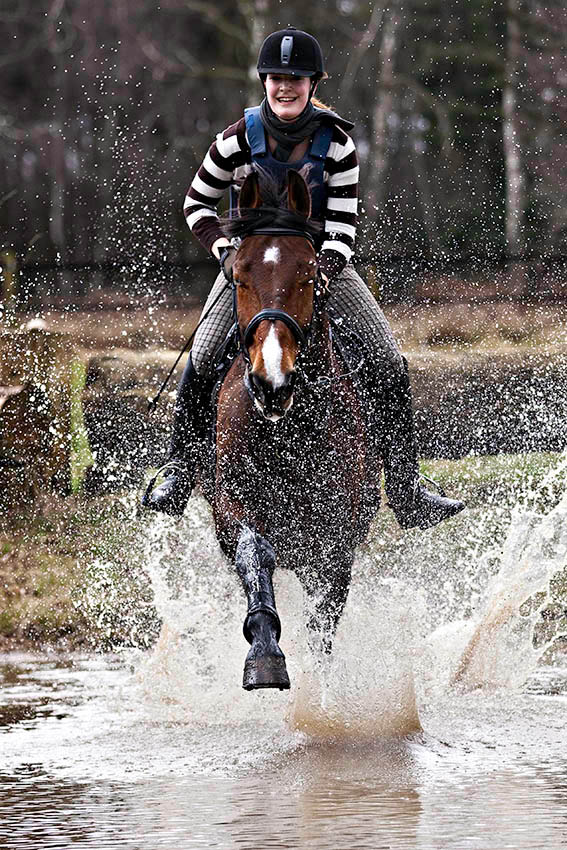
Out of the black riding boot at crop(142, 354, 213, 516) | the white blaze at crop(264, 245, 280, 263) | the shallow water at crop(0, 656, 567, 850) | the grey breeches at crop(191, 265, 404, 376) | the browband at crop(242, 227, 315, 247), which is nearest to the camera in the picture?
the shallow water at crop(0, 656, 567, 850)

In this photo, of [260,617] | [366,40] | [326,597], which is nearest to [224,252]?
[260,617]

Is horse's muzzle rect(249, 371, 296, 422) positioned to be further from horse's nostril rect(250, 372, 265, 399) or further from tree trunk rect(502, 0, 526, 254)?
tree trunk rect(502, 0, 526, 254)

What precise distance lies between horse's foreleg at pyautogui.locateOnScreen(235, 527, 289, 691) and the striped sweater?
1152 mm

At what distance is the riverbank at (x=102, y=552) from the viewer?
10641 mm

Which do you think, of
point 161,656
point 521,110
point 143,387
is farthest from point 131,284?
point 161,656

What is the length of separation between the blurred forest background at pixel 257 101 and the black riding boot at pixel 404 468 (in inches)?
615

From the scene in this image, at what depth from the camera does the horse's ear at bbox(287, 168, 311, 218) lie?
693 centimetres

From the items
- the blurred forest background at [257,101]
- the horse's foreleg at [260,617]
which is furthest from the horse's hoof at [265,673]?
the blurred forest background at [257,101]

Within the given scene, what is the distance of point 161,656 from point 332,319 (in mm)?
1879

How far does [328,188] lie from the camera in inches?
293

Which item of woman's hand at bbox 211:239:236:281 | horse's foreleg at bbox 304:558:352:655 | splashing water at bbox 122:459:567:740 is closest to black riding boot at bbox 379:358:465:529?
splashing water at bbox 122:459:567:740

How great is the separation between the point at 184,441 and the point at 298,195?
1.91m

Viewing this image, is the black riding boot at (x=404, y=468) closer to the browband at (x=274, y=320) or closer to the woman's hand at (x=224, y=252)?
the woman's hand at (x=224, y=252)

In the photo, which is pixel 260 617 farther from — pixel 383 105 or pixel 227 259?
pixel 383 105
